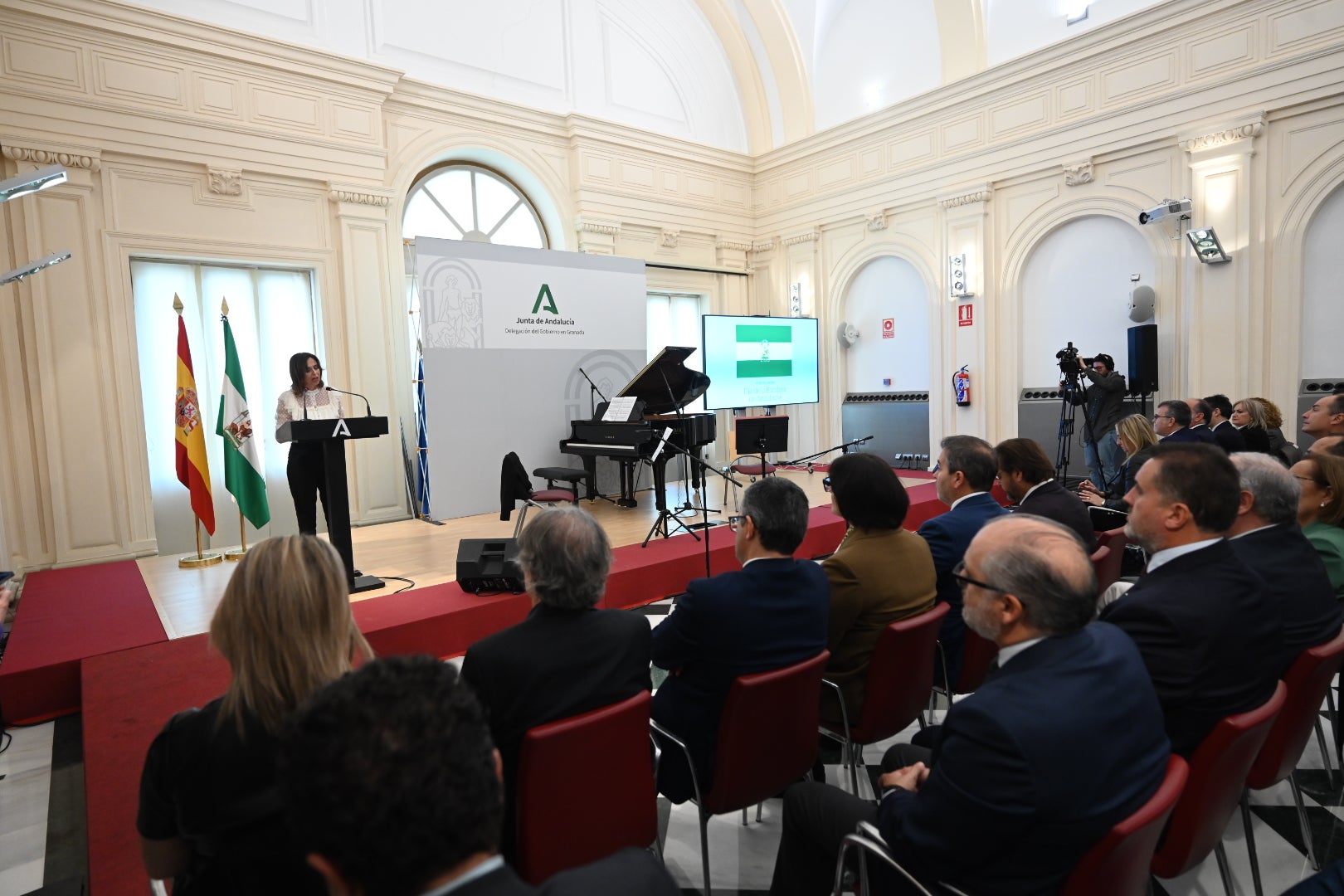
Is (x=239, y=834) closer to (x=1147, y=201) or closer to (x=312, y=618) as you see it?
(x=312, y=618)

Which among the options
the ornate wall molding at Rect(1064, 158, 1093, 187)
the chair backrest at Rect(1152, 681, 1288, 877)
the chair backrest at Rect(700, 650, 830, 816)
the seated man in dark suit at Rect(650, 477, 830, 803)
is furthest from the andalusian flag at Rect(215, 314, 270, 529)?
the ornate wall molding at Rect(1064, 158, 1093, 187)

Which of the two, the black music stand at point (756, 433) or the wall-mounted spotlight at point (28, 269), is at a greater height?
the wall-mounted spotlight at point (28, 269)

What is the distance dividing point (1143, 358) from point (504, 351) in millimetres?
6005

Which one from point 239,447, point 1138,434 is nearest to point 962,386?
point 1138,434

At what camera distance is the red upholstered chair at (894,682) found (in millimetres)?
2221

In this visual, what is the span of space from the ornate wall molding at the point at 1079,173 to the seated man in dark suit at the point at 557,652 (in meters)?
7.80

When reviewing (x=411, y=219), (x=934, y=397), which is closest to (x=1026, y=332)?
(x=934, y=397)

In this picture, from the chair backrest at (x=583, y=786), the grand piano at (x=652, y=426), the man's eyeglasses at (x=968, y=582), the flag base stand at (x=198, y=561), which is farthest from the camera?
the flag base stand at (x=198, y=561)

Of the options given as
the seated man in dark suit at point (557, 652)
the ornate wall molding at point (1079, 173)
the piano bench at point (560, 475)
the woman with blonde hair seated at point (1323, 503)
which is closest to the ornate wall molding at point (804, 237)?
the ornate wall molding at point (1079, 173)

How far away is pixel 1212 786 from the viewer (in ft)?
5.32

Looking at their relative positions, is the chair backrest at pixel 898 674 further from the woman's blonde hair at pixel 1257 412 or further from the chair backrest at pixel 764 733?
the woman's blonde hair at pixel 1257 412

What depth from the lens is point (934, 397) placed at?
9.12m

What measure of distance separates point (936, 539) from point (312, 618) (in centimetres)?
211

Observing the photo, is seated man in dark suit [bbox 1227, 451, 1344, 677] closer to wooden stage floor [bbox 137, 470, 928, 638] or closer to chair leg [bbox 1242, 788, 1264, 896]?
chair leg [bbox 1242, 788, 1264, 896]
